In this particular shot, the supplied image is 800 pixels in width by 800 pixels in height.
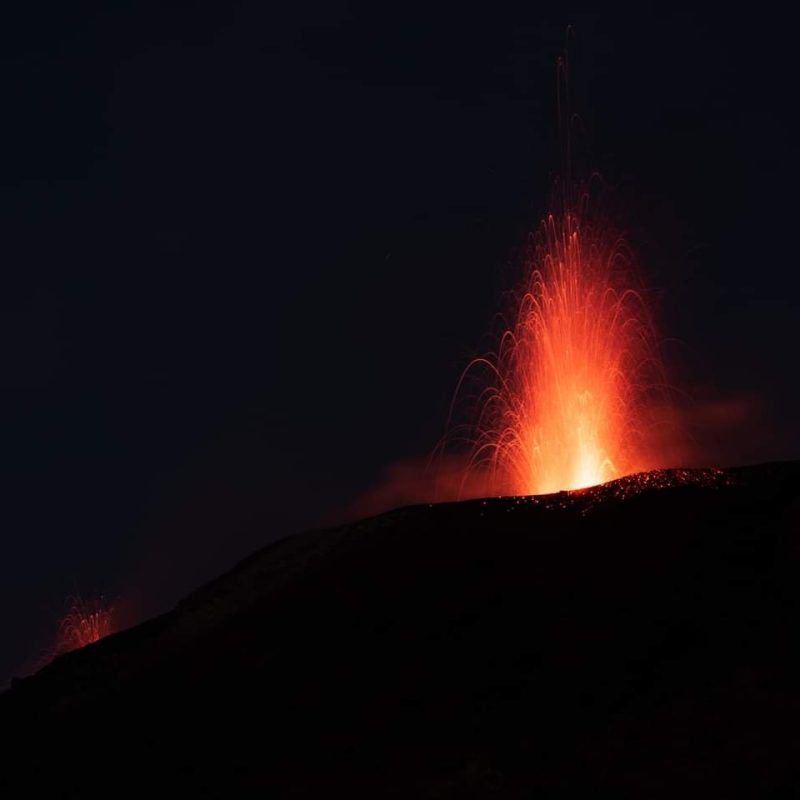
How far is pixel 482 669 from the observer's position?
2270cm

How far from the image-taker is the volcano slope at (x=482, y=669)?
1964 centimetres

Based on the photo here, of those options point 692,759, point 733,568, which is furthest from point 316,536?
point 692,759

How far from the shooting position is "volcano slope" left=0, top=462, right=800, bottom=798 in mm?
19641

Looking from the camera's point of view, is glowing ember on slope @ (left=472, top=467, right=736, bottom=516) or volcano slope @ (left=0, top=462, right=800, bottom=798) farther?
glowing ember on slope @ (left=472, top=467, right=736, bottom=516)

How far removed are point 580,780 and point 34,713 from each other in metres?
15.2

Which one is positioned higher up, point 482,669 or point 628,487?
point 628,487

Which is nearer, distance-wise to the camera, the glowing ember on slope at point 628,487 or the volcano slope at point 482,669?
the volcano slope at point 482,669

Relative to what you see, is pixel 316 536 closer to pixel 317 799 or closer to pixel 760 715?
pixel 317 799

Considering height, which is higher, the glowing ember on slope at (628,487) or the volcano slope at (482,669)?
the glowing ember on slope at (628,487)

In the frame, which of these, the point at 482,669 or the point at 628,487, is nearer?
the point at 482,669

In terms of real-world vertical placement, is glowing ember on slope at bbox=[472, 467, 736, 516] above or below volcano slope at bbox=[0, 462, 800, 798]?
above

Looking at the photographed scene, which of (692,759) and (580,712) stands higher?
(580,712)

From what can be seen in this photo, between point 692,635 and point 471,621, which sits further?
point 471,621

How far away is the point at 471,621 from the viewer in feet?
79.0
